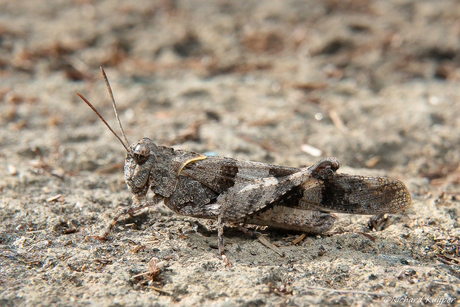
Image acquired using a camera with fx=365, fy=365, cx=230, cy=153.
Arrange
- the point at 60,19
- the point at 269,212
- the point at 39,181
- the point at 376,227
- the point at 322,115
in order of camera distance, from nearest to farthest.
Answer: the point at 269,212, the point at 376,227, the point at 39,181, the point at 322,115, the point at 60,19

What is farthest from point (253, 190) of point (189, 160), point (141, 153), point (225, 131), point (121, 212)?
point (225, 131)

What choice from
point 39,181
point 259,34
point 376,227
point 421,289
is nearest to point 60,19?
point 259,34

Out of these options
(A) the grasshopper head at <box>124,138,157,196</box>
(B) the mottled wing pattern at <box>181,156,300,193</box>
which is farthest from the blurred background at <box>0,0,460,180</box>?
(A) the grasshopper head at <box>124,138,157,196</box>

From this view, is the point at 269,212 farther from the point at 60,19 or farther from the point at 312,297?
the point at 60,19

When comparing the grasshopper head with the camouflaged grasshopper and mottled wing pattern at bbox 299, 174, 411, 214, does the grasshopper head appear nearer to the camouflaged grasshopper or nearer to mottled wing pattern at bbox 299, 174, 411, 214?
the camouflaged grasshopper

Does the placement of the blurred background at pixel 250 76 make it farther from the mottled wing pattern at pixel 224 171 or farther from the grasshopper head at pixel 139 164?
the grasshopper head at pixel 139 164

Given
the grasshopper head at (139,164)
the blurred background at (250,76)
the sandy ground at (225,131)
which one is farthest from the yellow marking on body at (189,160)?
the blurred background at (250,76)
